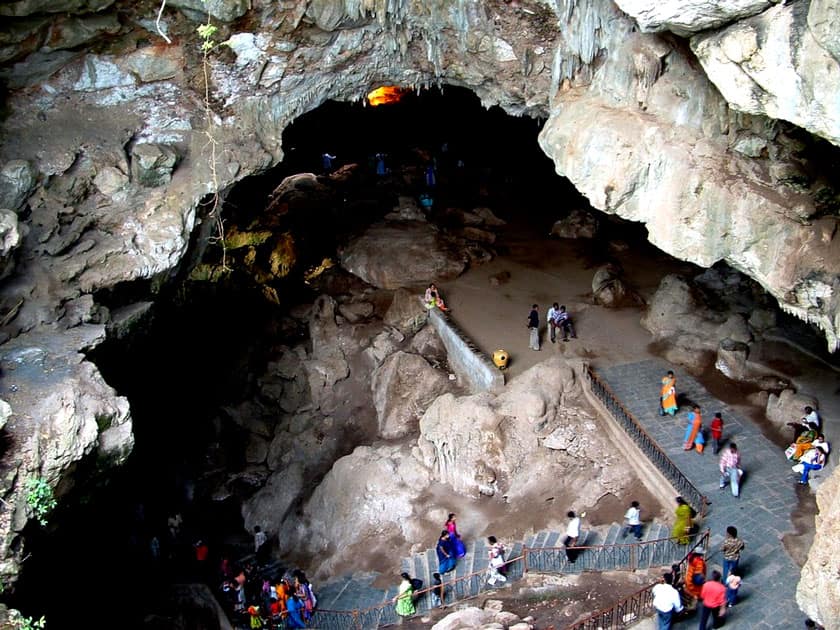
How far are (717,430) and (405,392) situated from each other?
25.9ft

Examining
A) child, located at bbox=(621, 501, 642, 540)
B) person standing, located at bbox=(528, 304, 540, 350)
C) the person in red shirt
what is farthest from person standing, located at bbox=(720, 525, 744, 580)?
person standing, located at bbox=(528, 304, 540, 350)

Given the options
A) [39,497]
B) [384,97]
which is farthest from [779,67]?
[384,97]

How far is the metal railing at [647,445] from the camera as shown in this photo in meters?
12.1

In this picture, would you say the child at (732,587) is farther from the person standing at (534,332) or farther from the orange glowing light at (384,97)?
the orange glowing light at (384,97)

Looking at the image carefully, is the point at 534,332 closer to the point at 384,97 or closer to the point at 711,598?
the point at 711,598

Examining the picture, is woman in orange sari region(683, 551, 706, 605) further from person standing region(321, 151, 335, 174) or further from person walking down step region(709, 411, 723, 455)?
person standing region(321, 151, 335, 174)

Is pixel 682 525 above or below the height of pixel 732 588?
below

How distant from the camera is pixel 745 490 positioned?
12445mm

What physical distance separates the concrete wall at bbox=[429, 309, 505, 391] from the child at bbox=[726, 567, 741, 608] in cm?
671

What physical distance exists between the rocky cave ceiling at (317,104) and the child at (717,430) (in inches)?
117

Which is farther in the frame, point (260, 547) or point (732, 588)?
point (260, 547)

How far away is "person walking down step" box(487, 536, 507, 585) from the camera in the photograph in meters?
11.8

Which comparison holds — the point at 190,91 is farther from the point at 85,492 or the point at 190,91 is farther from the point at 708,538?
the point at 708,538

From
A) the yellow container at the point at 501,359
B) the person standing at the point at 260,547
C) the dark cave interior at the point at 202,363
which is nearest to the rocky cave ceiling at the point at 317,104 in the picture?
the dark cave interior at the point at 202,363
